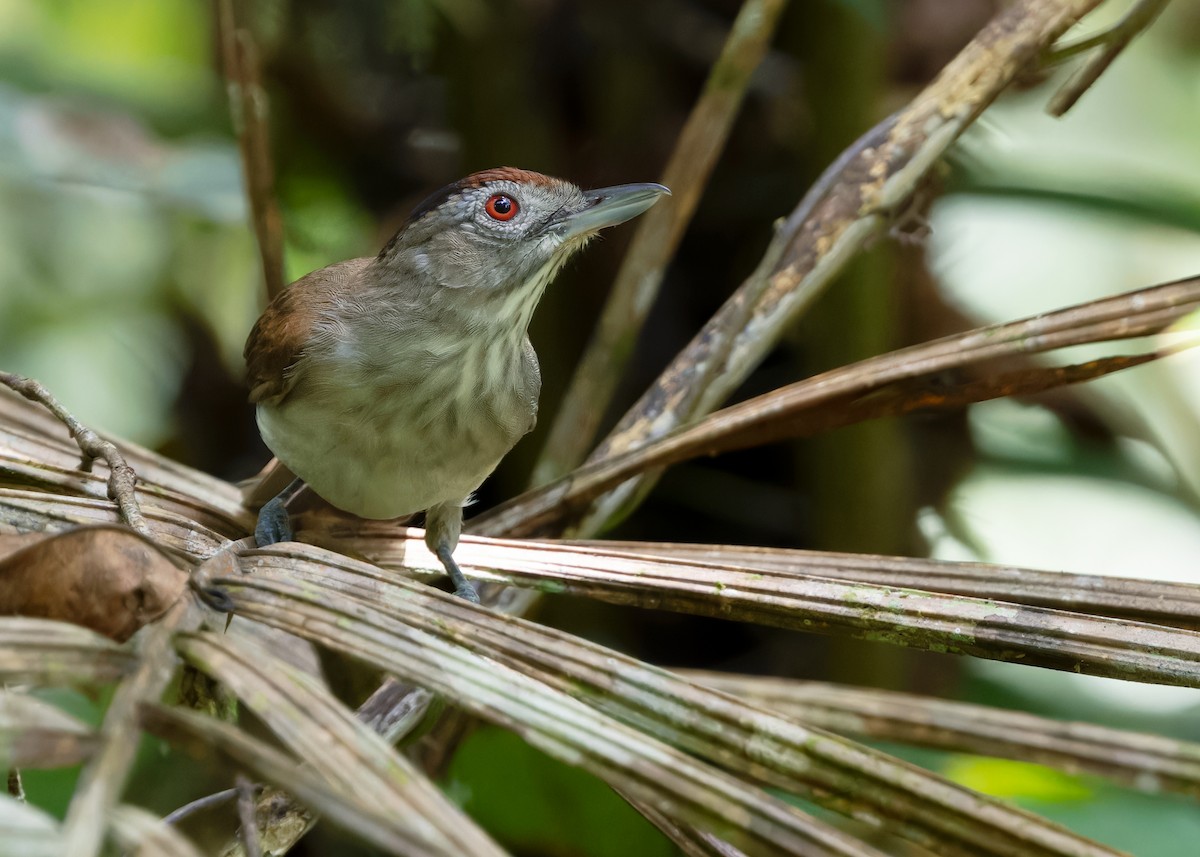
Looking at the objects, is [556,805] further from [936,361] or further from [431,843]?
[431,843]

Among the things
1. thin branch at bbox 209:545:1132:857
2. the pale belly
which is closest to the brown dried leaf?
thin branch at bbox 209:545:1132:857

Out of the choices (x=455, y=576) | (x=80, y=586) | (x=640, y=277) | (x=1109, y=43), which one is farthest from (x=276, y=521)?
(x=1109, y=43)

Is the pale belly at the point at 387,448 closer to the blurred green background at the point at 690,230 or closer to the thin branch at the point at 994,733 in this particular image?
the thin branch at the point at 994,733

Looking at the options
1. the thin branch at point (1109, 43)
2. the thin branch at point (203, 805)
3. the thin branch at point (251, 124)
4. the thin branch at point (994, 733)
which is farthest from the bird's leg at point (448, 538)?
the thin branch at point (1109, 43)

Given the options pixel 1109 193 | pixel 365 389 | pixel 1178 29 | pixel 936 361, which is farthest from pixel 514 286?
pixel 1178 29

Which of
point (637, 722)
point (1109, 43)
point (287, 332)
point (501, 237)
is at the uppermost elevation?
point (1109, 43)

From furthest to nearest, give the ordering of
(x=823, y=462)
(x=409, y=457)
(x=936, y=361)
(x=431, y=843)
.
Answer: (x=823, y=462)
(x=409, y=457)
(x=936, y=361)
(x=431, y=843)

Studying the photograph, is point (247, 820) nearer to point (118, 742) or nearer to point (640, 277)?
point (118, 742)
